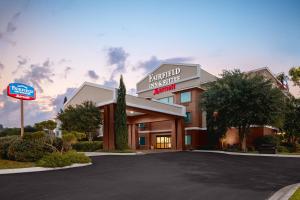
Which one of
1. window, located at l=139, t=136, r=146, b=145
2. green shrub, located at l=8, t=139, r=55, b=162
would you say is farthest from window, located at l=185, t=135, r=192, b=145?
green shrub, located at l=8, t=139, r=55, b=162

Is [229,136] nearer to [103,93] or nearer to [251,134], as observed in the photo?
[251,134]

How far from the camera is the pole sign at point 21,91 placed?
1986 cm

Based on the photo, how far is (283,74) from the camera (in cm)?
6247

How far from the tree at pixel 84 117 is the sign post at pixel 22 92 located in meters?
14.1

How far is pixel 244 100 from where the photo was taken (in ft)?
104

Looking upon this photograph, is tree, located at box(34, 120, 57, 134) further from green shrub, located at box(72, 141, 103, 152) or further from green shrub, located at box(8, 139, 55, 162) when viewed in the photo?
green shrub, located at box(72, 141, 103, 152)

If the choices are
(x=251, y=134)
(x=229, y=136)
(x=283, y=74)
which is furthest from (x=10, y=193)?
(x=283, y=74)

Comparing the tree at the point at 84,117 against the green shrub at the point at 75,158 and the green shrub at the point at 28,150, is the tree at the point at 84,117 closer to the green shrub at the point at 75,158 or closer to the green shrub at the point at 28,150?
the green shrub at the point at 28,150

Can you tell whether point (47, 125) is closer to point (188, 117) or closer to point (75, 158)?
point (75, 158)

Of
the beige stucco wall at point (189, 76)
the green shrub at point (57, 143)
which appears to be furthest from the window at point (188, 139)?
the green shrub at point (57, 143)

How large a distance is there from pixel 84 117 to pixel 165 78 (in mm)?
16425

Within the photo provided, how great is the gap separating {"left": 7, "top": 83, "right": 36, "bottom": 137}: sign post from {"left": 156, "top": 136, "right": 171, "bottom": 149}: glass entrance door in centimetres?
2681

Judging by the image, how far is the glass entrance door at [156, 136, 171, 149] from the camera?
44.3m

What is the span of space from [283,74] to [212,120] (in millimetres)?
Answer: 34824
